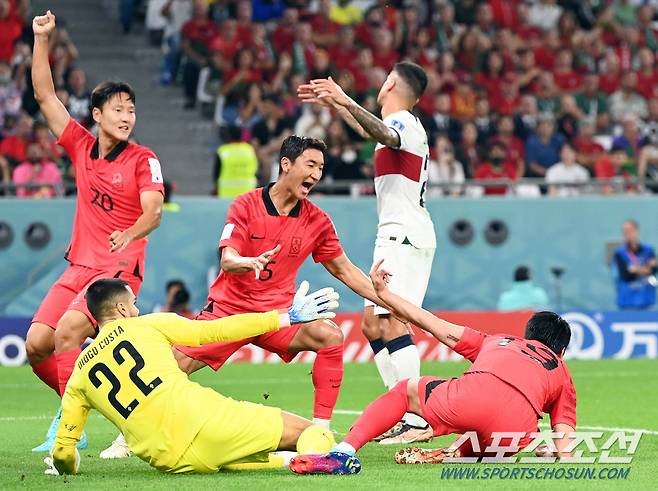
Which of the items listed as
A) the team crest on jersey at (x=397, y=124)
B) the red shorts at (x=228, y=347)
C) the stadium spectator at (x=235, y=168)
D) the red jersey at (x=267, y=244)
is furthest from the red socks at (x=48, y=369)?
the stadium spectator at (x=235, y=168)

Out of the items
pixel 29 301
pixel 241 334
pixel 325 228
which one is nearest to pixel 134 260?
pixel 325 228

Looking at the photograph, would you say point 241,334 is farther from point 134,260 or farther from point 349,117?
point 349,117

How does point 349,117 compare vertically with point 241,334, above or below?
above

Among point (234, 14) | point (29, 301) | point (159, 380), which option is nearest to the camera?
point (159, 380)

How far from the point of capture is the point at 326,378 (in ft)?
31.7

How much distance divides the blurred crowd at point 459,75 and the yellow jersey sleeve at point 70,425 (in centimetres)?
1256

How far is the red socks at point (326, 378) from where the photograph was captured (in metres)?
9.63

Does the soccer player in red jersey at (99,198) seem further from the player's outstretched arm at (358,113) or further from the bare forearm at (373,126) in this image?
the bare forearm at (373,126)

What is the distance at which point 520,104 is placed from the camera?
2375 centimetres

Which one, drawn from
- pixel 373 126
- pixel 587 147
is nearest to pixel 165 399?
pixel 373 126

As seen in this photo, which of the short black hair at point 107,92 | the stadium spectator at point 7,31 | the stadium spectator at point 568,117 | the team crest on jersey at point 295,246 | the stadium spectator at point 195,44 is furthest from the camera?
the stadium spectator at point 568,117

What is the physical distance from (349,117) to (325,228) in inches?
52.2

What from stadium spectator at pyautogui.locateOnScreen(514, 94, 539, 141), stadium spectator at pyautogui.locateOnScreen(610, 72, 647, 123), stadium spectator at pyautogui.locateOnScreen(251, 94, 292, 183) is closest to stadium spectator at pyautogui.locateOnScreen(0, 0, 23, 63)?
stadium spectator at pyautogui.locateOnScreen(251, 94, 292, 183)

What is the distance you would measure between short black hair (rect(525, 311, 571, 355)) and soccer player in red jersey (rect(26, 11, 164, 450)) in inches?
105
